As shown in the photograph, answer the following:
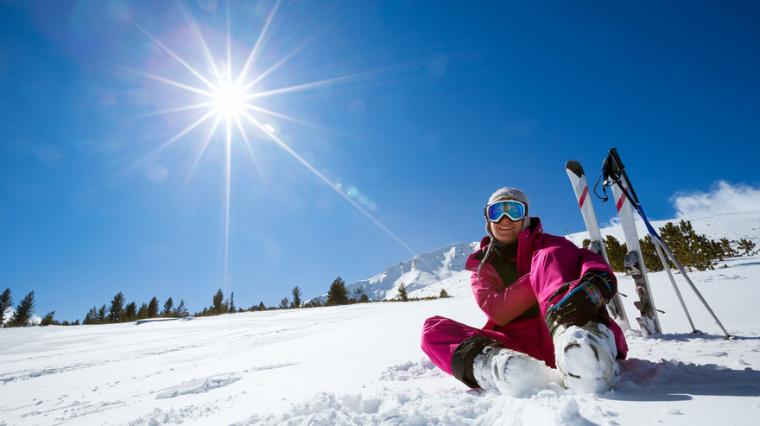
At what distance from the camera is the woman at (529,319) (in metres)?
1.54

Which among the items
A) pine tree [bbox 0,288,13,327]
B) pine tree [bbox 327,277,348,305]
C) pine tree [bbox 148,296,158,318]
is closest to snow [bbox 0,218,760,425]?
pine tree [bbox 327,277,348,305]

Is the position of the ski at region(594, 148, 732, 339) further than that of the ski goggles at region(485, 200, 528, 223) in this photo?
Yes

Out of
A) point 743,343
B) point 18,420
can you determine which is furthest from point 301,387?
point 743,343

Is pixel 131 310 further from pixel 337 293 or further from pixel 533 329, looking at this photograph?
pixel 533 329

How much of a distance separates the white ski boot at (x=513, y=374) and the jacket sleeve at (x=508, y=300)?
0.58 metres

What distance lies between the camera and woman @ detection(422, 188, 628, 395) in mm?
1536

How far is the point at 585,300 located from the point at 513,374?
56 centimetres

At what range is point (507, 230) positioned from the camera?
2922mm

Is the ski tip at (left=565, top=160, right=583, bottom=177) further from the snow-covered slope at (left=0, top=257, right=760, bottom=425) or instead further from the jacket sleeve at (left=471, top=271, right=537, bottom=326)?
the jacket sleeve at (left=471, top=271, right=537, bottom=326)

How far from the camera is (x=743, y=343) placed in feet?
8.66

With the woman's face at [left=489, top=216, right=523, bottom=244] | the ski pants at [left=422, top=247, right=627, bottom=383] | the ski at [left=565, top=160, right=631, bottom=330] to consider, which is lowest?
the ski pants at [left=422, top=247, right=627, bottom=383]

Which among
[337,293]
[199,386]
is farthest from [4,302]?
[199,386]

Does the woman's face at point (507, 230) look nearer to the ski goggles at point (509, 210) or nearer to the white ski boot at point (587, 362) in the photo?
the ski goggles at point (509, 210)

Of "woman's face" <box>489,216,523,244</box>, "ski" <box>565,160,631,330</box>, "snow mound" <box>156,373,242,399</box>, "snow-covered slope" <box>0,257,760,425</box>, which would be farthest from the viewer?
"ski" <box>565,160,631,330</box>
